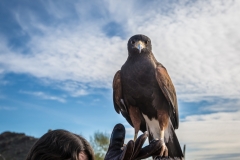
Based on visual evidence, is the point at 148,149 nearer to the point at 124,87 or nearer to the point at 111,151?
the point at 111,151

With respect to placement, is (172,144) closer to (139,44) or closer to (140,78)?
(140,78)

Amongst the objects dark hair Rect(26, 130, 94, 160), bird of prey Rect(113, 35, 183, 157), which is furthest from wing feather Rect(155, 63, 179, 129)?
dark hair Rect(26, 130, 94, 160)

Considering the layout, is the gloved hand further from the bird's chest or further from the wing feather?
the wing feather

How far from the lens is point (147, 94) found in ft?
15.8

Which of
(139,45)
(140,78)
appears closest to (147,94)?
(140,78)

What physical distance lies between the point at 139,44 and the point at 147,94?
0.78m

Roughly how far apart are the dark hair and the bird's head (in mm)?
2792

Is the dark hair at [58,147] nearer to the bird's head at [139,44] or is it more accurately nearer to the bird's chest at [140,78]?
the bird's chest at [140,78]

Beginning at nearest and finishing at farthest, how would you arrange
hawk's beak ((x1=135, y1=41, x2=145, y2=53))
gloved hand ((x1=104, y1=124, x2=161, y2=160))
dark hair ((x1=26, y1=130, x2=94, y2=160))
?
dark hair ((x1=26, y1=130, x2=94, y2=160)) → gloved hand ((x1=104, y1=124, x2=161, y2=160)) → hawk's beak ((x1=135, y1=41, x2=145, y2=53))

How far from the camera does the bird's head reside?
4852 millimetres

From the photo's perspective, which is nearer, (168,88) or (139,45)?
(139,45)

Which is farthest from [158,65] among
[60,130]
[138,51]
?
[60,130]

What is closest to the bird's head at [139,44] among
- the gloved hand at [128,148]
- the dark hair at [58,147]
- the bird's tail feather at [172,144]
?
the bird's tail feather at [172,144]

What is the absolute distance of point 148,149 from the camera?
102 inches
